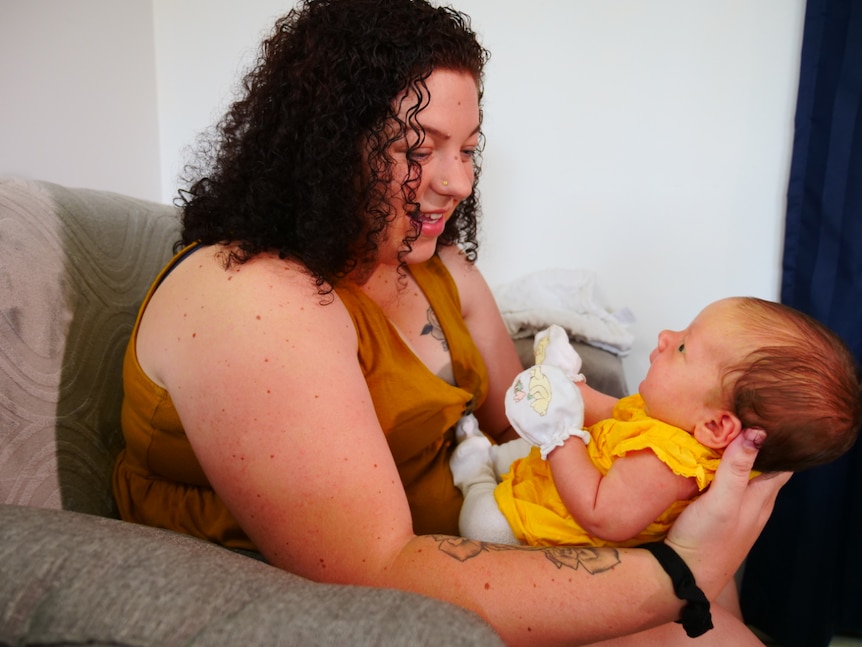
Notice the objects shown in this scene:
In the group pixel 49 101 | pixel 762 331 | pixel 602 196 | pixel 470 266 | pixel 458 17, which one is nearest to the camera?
pixel 762 331

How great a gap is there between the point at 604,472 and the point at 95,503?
0.82m

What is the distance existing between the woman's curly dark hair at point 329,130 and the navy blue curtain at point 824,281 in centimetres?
98

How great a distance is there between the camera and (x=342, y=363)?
88 cm

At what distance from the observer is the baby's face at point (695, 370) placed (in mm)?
952

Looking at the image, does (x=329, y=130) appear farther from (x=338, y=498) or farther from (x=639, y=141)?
(x=639, y=141)

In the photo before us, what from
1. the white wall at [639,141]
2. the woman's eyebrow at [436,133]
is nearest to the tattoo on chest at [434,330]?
the woman's eyebrow at [436,133]

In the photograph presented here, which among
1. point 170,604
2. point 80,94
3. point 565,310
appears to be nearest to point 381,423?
point 170,604

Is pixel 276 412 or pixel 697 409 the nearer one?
pixel 276 412

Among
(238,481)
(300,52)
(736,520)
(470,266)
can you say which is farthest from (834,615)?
(300,52)

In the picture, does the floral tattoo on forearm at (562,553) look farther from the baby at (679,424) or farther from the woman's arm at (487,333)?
the woman's arm at (487,333)

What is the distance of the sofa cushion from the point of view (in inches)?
37.5

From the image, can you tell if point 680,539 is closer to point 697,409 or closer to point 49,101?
point 697,409

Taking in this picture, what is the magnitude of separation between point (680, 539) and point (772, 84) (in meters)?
1.29

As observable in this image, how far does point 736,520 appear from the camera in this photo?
0.87 meters
